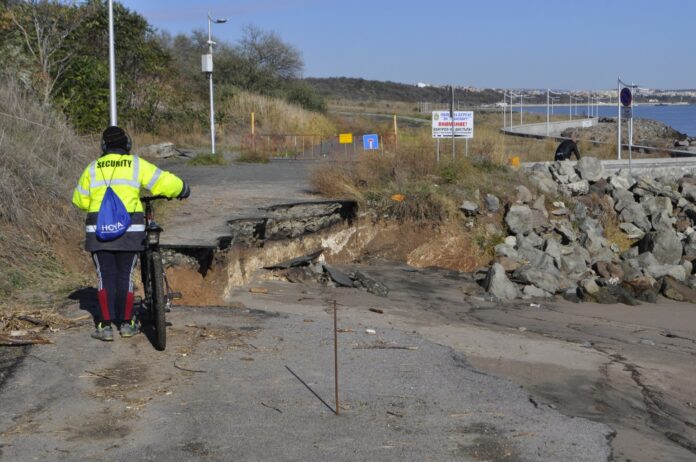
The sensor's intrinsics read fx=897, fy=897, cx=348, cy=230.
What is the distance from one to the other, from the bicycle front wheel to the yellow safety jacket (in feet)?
0.76

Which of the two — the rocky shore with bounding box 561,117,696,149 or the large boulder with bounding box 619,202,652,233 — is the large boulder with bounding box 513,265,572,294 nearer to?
the large boulder with bounding box 619,202,652,233

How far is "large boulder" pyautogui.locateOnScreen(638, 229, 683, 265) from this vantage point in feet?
61.1

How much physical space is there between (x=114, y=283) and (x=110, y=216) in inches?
26.0

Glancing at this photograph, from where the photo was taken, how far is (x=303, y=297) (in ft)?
41.7

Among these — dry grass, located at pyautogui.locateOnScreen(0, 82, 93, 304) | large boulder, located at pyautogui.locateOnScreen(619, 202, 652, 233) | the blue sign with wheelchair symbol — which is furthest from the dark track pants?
the blue sign with wheelchair symbol

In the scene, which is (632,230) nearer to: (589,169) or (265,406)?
(589,169)

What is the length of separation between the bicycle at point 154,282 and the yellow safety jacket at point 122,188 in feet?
0.29

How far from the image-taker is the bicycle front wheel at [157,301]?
7.88 meters

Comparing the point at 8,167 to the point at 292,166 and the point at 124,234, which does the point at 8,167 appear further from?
the point at 292,166

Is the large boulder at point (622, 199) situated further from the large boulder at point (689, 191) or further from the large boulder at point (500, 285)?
the large boulder at point (500, 285)

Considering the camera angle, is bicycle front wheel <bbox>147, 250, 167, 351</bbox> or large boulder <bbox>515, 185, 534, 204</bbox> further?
large boulder <bbox>515, 185, 534, 204</bbox>

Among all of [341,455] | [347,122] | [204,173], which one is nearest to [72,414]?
[341,455]

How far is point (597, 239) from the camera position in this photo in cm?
1891

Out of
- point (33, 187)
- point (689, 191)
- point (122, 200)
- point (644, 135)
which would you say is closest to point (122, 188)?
point (122, 200)
